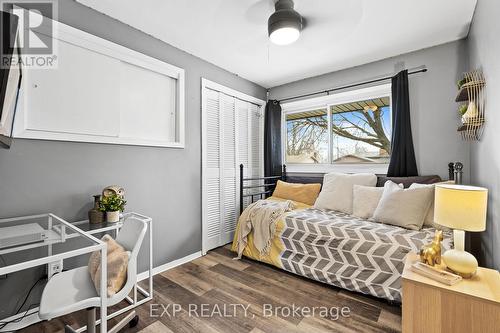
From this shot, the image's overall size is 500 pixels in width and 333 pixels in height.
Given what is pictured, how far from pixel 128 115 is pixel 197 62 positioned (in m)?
1.14

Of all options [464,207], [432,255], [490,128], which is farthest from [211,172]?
[490,128]

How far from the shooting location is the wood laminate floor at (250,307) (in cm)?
165

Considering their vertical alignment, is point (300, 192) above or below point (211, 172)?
below

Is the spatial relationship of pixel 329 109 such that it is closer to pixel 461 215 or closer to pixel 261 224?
pixel 261 224

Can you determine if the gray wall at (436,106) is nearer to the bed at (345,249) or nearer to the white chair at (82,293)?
the bed at (345,249)

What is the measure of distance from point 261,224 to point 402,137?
6.46ft

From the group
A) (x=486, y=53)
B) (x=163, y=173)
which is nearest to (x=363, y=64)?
(x=486, y=53)

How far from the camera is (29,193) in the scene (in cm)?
170

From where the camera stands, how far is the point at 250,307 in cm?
188

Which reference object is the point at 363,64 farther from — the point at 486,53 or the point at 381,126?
the point at 486,53

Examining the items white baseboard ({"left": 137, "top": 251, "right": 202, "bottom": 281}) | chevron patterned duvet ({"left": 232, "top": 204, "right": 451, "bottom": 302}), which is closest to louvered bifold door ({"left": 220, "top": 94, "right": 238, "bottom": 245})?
white baseboard ({"left": 137, "top": 251, "right": 202, "bottom": 281})


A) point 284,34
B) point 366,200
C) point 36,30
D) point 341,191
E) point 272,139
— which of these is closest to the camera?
point 36,30

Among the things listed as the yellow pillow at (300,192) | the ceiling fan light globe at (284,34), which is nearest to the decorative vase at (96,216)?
the ceiling fan light globe at (284,34)

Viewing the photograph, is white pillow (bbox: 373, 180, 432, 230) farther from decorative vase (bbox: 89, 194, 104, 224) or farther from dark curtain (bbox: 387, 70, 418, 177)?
decorative vase (bbox: 89, 194, 104, 224)
